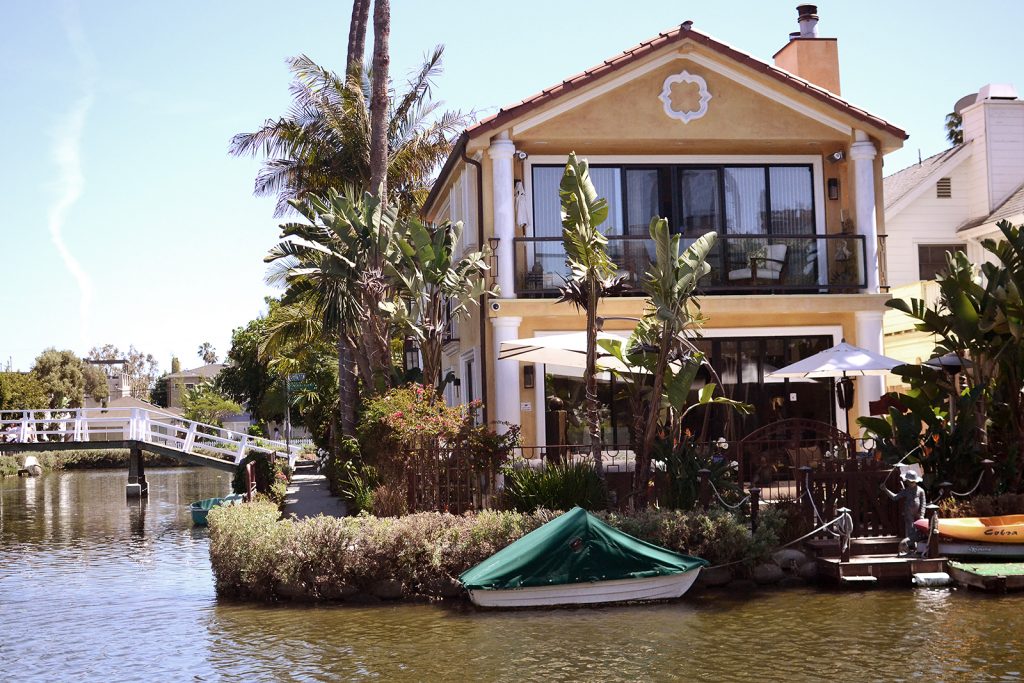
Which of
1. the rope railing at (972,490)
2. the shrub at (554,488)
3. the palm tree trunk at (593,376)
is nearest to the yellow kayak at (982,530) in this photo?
the rope railing at (972,490)

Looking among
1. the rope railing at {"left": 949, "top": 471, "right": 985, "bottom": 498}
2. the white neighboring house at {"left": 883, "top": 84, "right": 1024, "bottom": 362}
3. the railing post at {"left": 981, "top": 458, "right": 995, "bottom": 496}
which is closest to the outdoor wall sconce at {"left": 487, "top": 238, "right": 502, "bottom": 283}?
the rope railing at {"left": 949, "top": 471, "right": 985, "bottom": 498}

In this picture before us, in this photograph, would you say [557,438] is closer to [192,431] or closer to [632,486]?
[632,486]

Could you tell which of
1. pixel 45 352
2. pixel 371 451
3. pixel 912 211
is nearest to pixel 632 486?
pixel 371 451

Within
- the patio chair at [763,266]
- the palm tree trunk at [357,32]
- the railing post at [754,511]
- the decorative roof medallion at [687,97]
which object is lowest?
the railing post at [754,511]

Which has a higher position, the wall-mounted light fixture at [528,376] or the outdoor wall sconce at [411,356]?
the outdoor wall sconce at [411,356]

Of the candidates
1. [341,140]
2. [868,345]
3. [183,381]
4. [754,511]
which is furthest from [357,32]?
[183,381]

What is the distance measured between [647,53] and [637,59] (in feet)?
0.74

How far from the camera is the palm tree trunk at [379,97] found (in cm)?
2539

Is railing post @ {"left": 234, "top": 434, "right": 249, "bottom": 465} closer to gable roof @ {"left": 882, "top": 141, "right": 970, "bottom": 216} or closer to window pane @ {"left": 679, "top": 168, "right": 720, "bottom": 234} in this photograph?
window pane @ {"left": 679, "top": 168, "right": 720, "bottom": 234}

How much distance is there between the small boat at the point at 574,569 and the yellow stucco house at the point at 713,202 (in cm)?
735

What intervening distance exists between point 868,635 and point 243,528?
837 centimetres

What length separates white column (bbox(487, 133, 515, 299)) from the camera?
21.5 meters

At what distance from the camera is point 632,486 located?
17344 mm

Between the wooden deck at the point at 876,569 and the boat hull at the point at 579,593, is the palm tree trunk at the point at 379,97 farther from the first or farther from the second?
the wooden deck at the point at 876,569
